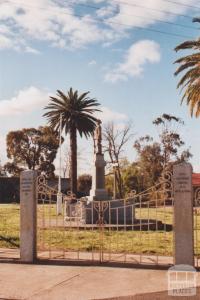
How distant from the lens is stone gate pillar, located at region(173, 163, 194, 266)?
8.47 meters

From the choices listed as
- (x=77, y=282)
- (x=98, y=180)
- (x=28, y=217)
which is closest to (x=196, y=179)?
(x=98, y=180)

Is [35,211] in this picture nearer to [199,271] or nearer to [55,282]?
[55,282]

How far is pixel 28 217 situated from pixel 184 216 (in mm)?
3357

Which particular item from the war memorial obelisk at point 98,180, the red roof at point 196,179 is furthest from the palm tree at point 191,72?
the red roof at point 196,179

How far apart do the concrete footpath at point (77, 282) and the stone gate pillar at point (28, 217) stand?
491 mm

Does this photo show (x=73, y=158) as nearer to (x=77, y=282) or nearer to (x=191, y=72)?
(x=191, y=72)

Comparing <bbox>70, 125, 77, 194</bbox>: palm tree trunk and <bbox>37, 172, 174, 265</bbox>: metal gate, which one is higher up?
<bbox>70, 125, 77, 194</bbox>: palm tree trunk

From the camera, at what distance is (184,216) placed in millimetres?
8508

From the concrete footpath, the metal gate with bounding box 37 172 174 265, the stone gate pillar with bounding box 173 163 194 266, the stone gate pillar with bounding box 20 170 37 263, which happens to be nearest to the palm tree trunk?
the metal gate with bounding box 37 172 174 265

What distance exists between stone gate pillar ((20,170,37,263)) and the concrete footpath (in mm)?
491

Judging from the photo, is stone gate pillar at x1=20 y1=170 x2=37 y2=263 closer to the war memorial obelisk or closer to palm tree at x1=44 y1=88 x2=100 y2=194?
the war memorial obelisk

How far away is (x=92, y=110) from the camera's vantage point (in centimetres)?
3991

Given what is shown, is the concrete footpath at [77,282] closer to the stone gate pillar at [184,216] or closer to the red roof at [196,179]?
the stone gate pillar at [184,216]

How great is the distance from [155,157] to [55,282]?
51.2 meters
